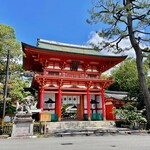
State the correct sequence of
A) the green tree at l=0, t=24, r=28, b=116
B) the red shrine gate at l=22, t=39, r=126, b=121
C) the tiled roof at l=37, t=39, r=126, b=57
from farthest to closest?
the tiled roof at l=37, t=39, r=126, b=57
the red shrine gate at l=22, t=39, r=126, b=121
the green tree at l=0, t=24, r=28, b=116

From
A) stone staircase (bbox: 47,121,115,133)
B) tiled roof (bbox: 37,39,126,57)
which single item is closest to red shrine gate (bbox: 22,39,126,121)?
tiled roof (bbox: 37,39,126,57)

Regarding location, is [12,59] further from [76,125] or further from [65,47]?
[65,47]

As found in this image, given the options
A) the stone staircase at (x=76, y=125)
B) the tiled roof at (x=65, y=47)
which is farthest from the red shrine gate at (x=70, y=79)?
the stone staircase at (x=76, y=125)

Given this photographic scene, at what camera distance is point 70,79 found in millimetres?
18891

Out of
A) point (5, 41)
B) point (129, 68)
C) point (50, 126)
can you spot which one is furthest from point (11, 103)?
point (129, 68)

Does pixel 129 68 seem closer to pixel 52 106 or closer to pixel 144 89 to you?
pixel 52 106

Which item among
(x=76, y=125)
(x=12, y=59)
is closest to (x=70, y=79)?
(x=76, y=125)

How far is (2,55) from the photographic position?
1476 cm

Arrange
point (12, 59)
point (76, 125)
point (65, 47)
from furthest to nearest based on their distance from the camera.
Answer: point (65, 47) < point (76, 125) < point (12, 59)

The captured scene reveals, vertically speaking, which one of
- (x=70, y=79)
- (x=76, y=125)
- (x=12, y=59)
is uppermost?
(x=12, y=59)

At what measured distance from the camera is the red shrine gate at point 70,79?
18.3 meters

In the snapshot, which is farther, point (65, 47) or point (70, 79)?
point (65, 47)

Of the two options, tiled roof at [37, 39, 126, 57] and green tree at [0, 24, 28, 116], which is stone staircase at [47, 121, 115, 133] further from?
tiled roof at [37, 39, 126, 57]

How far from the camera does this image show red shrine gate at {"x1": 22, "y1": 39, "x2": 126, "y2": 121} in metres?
18.3
